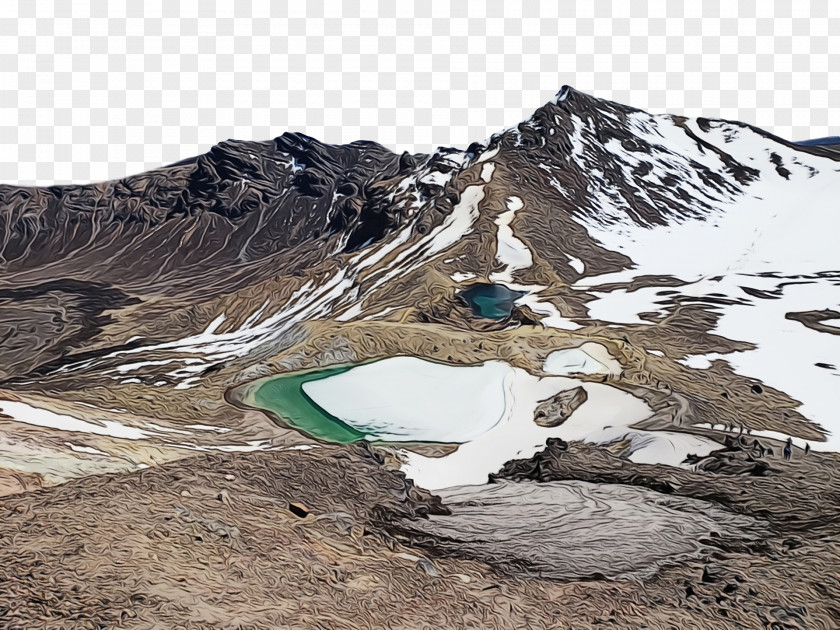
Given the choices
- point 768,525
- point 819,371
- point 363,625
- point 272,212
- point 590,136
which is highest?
point 590,136

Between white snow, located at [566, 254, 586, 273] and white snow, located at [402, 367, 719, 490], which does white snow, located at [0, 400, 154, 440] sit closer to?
white snow, located at [402, 367, 719, 490]

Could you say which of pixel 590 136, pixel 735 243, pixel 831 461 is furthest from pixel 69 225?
pixel 831 461

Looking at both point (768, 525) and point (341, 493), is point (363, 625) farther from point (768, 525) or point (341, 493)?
point (768, 525)

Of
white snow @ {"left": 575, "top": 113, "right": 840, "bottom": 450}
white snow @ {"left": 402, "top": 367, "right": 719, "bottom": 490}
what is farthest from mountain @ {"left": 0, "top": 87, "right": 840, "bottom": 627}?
white snow @ {"left": 575, "top": 113, "right": 840, "bottom": 450}

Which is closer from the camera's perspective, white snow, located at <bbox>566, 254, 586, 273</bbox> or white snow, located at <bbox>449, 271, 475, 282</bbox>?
white snow, located at <bbox>449, 271, 475, 282</bbox>

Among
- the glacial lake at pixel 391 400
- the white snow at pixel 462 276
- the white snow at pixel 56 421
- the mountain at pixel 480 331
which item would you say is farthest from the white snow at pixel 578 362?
the white snow at pixel 56 421

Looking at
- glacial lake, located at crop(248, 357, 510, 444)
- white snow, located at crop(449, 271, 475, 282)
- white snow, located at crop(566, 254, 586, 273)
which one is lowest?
glacial lake, located at crop(248, 357, 510, 444)

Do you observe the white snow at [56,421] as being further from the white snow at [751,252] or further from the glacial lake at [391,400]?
the white snow at [751,252]

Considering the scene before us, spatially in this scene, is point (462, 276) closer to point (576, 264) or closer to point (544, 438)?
point (576, 264)

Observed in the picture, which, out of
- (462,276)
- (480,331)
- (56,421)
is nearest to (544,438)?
(480,331)
